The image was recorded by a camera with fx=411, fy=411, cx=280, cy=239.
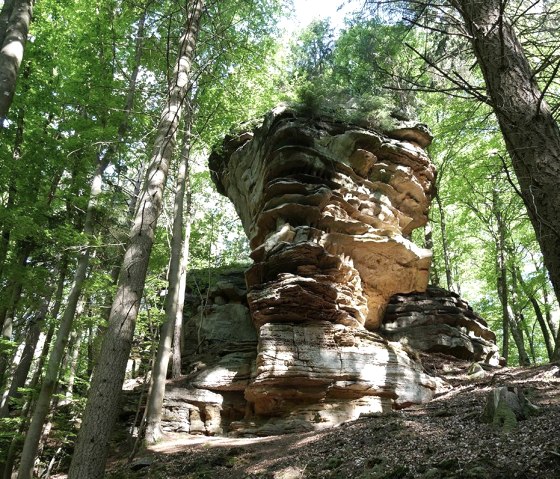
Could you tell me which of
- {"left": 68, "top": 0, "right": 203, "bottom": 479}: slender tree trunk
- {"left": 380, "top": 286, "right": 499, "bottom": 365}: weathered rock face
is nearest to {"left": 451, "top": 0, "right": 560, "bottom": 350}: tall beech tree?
{"left": 68, "top": 0, "right": 203, "bottom": 479}: slender tree trunk

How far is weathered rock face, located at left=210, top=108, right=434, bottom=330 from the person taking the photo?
12.5 meters

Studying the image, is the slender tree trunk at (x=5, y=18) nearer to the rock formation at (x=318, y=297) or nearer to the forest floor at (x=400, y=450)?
the forest floor at (x=400, y=450)

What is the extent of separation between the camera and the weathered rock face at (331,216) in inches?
490

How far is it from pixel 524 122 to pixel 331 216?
412 inches

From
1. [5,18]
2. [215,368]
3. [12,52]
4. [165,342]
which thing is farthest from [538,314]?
[5,18]

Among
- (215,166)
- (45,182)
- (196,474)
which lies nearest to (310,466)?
(196,474)

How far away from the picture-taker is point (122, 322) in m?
5.54

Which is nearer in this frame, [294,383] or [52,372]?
[52,372]

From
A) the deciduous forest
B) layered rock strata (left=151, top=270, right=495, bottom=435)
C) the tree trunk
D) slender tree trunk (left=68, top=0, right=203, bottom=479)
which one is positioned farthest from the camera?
layered rock strata (left=151, top=270, right=495, bottom=435)

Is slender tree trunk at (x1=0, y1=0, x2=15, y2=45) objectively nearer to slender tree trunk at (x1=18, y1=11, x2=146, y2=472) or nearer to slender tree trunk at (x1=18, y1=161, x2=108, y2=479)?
slender tree trunk at (x1=18, y1=11, x2=146, y2=472)

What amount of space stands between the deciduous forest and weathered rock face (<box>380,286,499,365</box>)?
0.22m

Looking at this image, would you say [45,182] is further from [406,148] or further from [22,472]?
[406,148]

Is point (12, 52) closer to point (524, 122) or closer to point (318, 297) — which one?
point (524, 122)

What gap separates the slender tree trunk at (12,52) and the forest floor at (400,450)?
666cm
